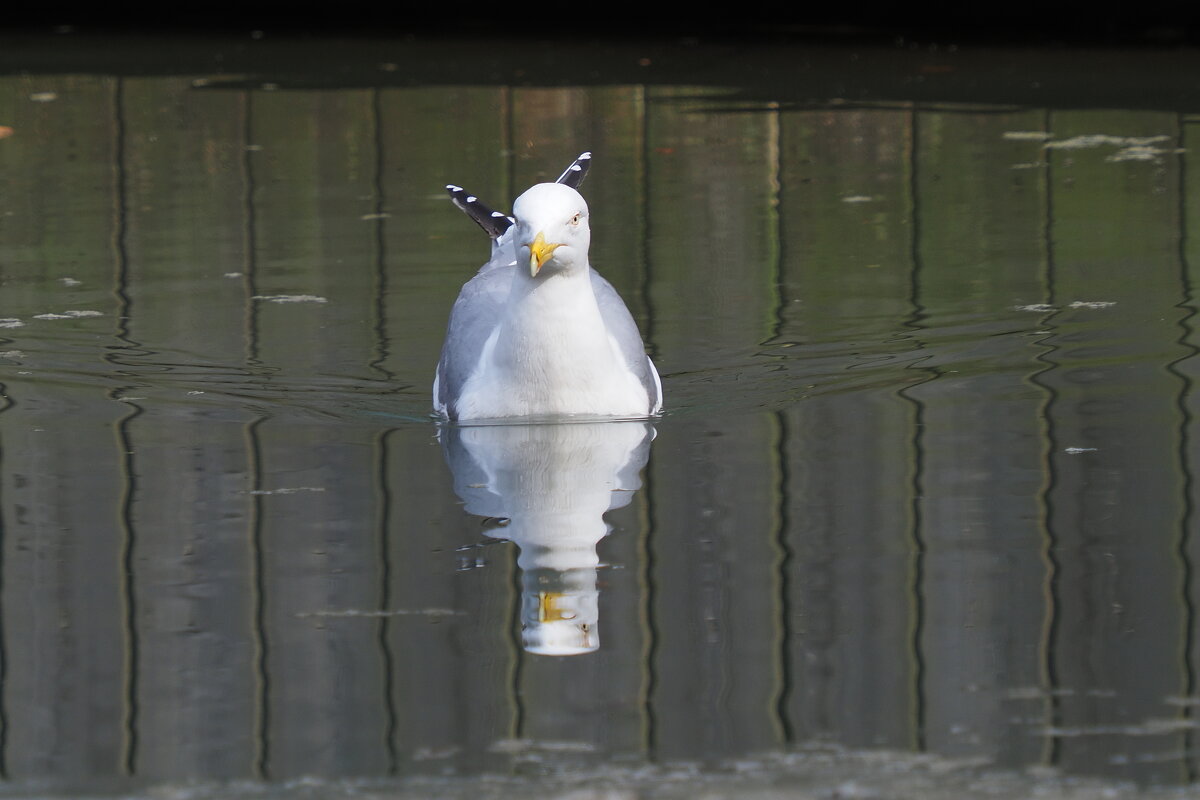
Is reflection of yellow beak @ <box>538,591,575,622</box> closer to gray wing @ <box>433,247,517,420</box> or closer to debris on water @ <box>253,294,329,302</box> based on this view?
gray wing @ <box>433,247,517,420</box>

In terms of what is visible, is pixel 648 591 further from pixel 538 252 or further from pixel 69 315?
pixel 69 315

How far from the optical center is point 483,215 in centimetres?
772

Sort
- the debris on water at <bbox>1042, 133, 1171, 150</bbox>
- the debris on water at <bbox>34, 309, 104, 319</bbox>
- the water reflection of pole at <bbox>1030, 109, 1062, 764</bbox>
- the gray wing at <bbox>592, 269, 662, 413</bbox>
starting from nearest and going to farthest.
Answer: the water reflection of pole at <bbox>1030, 109, 1062, 764</bbox> → the gray wing at <bbox>592, 269, 662, 413</bbox> → the debris on water at <bbox>34, 309, 104, 319</bbox> → the debris on water at <bbox>1042, 133, 1171, 150</bbox>

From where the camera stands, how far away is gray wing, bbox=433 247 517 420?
6379 mm

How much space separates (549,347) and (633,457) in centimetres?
44

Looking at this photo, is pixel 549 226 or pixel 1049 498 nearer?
pixel 1049 498

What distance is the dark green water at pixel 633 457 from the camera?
4.06 metres

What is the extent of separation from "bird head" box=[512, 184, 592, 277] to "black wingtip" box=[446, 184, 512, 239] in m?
1.47

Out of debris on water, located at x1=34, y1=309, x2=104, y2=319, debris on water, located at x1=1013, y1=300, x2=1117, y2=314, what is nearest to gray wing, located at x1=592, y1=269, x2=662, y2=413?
debris on water, located at x1=1013, y1=300, x2=1117, y2=314

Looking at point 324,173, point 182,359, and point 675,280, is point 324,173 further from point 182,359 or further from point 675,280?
point 182,359

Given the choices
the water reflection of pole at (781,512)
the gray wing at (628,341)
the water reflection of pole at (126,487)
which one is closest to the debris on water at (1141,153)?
the water reflection of pole at (781,512)

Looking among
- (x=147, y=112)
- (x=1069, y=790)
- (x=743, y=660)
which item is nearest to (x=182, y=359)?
(x=743, y=660)

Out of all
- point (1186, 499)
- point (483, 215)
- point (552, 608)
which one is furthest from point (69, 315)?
point (1186, 499)

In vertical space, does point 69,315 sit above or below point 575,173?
below
